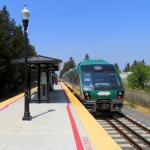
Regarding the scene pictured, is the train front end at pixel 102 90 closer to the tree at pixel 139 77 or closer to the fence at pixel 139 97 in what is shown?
the fence at pixel 139 97

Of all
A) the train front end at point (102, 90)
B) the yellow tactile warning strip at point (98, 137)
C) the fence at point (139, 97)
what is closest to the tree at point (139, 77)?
the fence at point (139, 97)

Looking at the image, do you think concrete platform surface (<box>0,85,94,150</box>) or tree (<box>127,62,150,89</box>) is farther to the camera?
tree (<box>127,62,150,89</box>)

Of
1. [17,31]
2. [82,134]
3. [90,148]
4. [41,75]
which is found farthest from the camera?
[17,31]

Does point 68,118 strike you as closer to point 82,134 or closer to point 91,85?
point 82,134

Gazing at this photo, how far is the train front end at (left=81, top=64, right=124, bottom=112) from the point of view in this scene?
82.7 ft

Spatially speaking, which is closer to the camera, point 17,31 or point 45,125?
point 45,125

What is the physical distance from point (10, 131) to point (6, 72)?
162ft

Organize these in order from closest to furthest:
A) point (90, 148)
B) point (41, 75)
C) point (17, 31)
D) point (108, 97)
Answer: point (90, 148) < point (108, 97) < point (41, 75) < point (17, 31)

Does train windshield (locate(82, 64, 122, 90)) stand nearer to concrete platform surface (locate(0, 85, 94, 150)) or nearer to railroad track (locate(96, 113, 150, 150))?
railroad track (locate(96, 113, 150, 150))

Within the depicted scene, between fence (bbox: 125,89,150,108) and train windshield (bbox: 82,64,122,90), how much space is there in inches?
420

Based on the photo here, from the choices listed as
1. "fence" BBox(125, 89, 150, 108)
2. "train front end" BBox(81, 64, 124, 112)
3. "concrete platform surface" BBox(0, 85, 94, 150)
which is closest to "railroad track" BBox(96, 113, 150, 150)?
"train front end" BBox(81, 64, 124, 112)

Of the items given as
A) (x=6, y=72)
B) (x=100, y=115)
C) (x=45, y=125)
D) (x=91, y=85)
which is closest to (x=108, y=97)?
(x=91, y=85)

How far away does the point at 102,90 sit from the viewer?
25281mm

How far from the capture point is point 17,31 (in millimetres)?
79000
